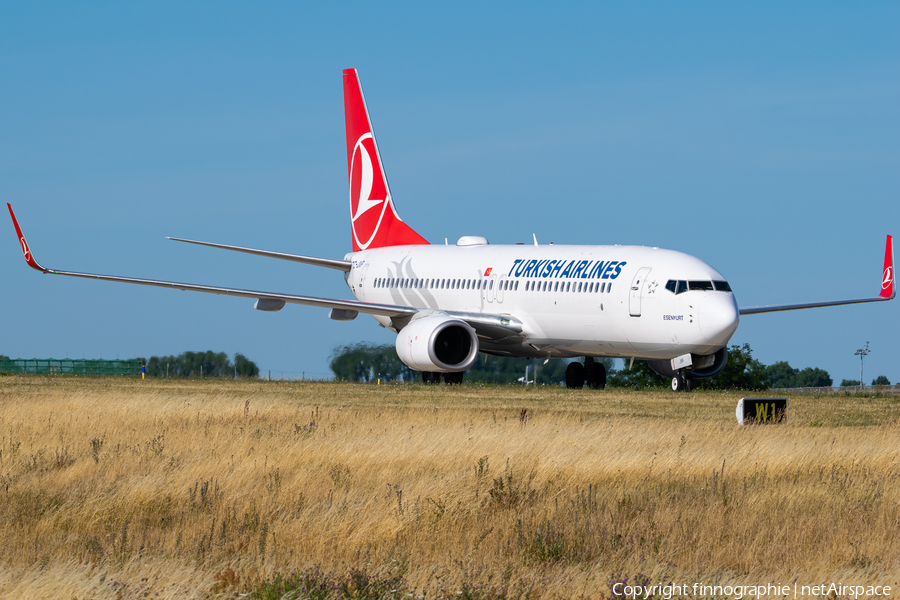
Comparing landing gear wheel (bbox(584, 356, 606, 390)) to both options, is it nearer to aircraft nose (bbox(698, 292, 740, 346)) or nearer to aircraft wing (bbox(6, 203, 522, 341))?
aircraft wing (bbox(6, 203, 522, 341))

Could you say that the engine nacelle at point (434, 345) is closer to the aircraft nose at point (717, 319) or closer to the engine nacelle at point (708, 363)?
the engine nacelle at point (708, 363)

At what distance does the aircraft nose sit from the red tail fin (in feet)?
53.4

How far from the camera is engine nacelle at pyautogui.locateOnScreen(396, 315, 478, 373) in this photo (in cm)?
2977

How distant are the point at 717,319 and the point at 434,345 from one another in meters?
7.93

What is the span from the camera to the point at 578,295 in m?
28.9

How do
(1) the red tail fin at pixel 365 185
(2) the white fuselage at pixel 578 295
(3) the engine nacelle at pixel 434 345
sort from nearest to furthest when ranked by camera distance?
(2) the white fuselage at pixel 578 295 → (3) the engine nacelle at pixel 434 345 → (1) the red tail fin at pixel 365 185

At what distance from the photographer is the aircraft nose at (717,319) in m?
25.4

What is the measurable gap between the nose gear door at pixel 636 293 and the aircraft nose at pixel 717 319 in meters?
1.77

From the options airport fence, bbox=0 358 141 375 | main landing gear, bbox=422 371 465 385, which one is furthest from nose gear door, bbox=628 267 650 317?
airport fence, bbox=0 358 141 375

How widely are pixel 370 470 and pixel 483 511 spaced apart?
2412 mm

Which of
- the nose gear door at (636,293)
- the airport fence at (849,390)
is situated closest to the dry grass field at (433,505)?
the nose gear door at (636,293)

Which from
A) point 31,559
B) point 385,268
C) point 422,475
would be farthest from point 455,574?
point 385,268

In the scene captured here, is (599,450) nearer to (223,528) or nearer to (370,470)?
(370,470)

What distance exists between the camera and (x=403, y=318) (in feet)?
117
